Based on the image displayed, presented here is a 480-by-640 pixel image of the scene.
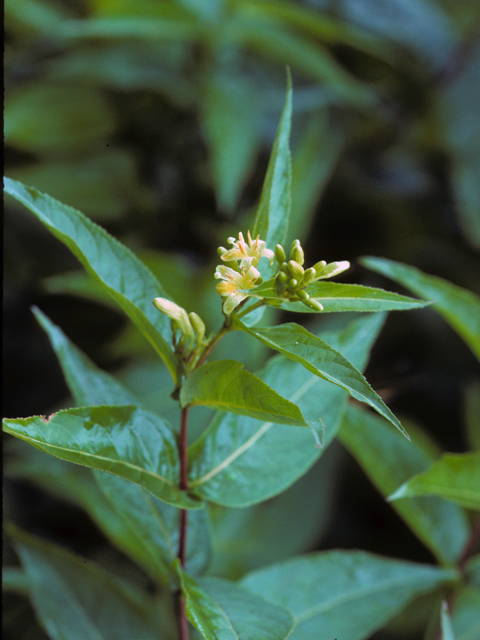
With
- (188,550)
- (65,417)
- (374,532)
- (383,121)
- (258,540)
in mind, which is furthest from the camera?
(383,121)

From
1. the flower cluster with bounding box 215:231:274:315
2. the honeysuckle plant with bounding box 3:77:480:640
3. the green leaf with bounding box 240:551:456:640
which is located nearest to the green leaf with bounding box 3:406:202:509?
the honeysuckle plant with bounding box 3:77:480:640

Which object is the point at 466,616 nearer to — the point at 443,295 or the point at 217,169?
the point at 443,295

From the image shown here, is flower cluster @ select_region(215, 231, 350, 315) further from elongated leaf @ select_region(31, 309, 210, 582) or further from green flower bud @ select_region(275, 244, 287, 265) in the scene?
elongated leaf @ select_region(31, 309, 210, 582)

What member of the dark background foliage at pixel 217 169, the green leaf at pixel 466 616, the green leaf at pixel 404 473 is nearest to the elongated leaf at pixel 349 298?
the green leaf at pixel 404 473

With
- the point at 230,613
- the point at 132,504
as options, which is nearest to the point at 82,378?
the point at 132,504

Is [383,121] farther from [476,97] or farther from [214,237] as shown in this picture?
[214,237]

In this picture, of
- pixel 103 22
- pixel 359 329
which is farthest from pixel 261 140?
pixel 359 329
